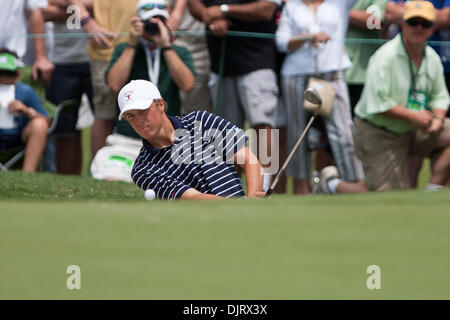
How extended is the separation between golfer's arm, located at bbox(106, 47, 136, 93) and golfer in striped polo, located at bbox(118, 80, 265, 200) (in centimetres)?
253

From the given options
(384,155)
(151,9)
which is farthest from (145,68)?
(384,155)

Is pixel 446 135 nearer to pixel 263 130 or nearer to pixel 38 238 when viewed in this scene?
pixel 263 130

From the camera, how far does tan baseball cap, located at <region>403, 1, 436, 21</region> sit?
8.80 meters

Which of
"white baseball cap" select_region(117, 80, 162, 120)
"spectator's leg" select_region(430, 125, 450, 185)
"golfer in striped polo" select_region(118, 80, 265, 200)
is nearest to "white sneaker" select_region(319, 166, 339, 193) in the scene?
"spectator's leg" select_region(430, 125, 450, 185)

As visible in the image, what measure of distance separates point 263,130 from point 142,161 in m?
2.67

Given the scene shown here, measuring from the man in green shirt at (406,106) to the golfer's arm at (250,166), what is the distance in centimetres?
247

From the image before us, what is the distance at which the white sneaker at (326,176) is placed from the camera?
9.31 meters

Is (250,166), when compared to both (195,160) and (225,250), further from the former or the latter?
(225,250)

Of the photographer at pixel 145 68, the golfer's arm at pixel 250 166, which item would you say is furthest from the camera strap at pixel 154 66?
the golfer's arm at pixel 250 166

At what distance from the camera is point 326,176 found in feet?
30.8

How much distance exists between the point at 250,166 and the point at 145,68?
3.00m
